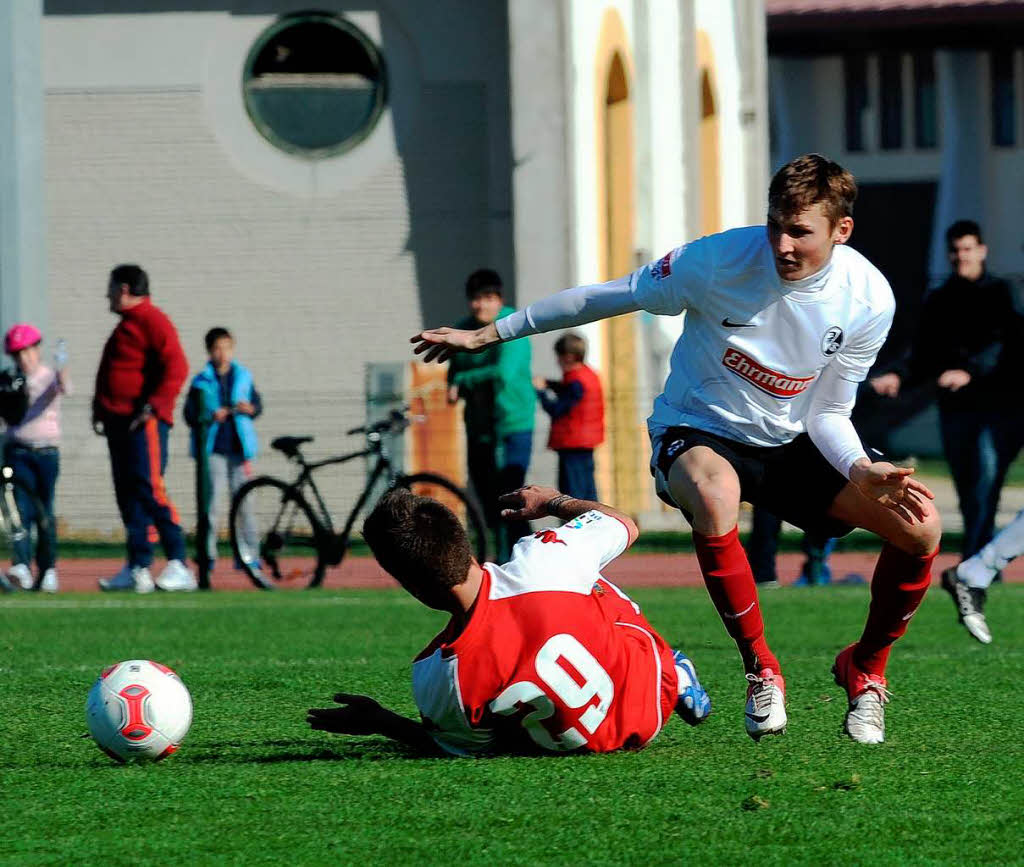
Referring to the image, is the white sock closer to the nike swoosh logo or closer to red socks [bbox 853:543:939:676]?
red socks [bbox 853:543:939:676]

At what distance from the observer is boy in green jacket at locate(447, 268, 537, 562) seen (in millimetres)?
13703

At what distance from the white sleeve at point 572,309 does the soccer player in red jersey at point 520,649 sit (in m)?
0.58

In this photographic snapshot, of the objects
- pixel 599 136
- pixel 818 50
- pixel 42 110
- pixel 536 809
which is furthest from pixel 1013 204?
→ pixel 536 809

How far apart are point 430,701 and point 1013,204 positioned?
42.4 meters

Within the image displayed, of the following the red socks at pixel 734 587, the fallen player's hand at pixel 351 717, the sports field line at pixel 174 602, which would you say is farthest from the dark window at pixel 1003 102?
the fallen player's hand at pixel 351 717

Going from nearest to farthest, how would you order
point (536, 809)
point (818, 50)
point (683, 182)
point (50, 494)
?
1. point (536, 809)
2. point (50, 494)
3. point (683, 182)
4. point (818, 50)

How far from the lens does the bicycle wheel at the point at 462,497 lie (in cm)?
1321

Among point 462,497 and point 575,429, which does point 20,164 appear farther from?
point 462,497

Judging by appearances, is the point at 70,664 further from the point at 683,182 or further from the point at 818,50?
the point at 818,50

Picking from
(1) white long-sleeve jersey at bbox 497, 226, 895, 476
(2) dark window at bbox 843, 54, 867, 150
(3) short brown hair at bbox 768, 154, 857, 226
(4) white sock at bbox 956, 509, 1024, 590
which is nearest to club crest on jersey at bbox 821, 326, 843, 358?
(1) white long-sleeve jersey at bbox 497, 226, 895, 476

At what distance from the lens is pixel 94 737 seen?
593 cm

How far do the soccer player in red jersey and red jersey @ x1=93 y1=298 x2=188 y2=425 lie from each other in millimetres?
7715

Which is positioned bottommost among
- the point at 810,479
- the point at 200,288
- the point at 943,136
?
the point at 810,479

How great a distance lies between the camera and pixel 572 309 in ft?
20.2
